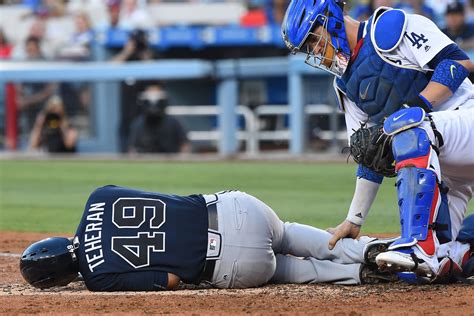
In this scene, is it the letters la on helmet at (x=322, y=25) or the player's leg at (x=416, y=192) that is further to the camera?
the letters la on helmet at (x=322, y=25)

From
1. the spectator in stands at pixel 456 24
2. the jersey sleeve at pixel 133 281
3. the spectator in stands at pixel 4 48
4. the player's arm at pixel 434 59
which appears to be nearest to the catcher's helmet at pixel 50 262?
the jersey sleeve at pixel 133 281

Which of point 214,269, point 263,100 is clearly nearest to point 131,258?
point 214,269

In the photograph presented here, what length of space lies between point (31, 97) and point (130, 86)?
6.63 ft

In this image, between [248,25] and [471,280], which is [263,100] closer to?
[248,25]

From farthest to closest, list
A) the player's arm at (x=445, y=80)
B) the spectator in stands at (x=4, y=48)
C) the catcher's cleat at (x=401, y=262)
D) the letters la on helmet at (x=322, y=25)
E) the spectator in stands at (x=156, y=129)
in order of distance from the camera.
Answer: the spectator in stands at (x=4, y=48) < the spectator in stands at (x=156, y=129) < the letters la on helmet at (x=322, y=25) < the player's arm at (x=445, y=80) < the catcher's cleat at (x=401, y=262)

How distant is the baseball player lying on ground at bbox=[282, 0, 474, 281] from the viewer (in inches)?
168

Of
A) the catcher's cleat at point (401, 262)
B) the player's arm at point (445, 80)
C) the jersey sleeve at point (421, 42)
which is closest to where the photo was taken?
the catcher's cleat at point (401, 262)

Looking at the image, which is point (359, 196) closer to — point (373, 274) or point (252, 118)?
point (373, 274)

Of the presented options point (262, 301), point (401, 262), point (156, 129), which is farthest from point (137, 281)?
point (156, 129)

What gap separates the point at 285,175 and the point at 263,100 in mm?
3939

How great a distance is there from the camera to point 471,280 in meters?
4.72

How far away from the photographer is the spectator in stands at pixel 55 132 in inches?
573

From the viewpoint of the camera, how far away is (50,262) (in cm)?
448

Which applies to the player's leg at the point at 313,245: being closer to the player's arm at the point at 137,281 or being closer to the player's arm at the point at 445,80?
the player's arm at the point at 137,281
